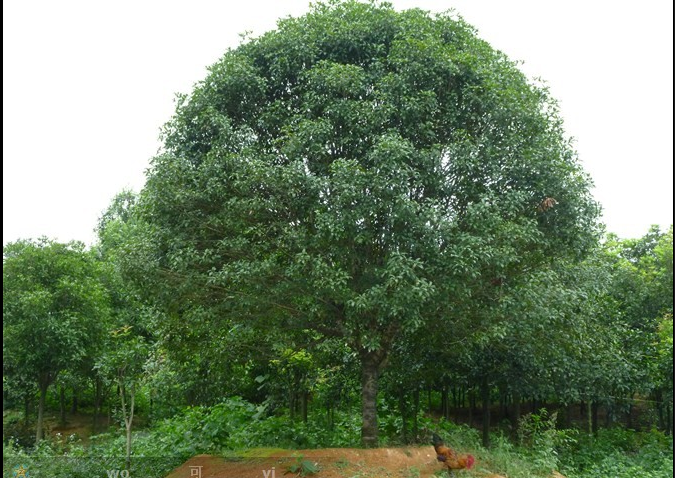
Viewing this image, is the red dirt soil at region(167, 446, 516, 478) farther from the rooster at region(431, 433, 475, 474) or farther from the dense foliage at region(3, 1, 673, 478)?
the dense foliage at region(3, 1, 673, 478)

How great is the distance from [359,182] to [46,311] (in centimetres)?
1242

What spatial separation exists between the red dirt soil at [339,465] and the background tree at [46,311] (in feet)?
29.5

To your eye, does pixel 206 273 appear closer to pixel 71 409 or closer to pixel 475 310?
pixel 475 310

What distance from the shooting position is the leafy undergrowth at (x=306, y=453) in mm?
8898

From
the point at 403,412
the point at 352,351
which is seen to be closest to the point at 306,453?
the point at 352,351

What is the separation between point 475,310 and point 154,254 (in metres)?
5.10

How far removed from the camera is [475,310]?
357 inches

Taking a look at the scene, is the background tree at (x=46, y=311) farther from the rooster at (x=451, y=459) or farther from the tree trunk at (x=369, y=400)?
the rooster at (x=451, y=459)

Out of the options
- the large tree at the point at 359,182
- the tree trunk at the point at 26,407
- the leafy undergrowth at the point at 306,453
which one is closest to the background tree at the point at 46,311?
the tree trunk at the point at 26,407

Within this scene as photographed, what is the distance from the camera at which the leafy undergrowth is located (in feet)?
29.2

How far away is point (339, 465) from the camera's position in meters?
8.65

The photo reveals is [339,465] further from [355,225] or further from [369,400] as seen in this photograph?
[355,225]

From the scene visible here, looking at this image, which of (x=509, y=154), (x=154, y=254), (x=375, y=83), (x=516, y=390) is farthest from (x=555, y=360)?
(x=154, y=254)

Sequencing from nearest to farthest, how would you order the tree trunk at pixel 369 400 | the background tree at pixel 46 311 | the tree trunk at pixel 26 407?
the tree trunk at pixel 369 400 → the background tree at pixel 46 311 → the tree trunk at pixel 26 407
